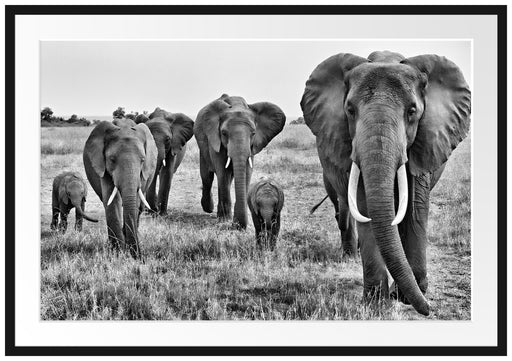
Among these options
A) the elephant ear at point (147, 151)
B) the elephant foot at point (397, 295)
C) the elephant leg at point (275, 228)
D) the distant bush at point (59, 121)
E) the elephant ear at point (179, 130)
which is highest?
the elephant ear at point (179, 130)

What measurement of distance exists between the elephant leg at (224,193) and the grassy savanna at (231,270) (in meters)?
0.40

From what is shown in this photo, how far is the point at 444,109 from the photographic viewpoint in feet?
21.9

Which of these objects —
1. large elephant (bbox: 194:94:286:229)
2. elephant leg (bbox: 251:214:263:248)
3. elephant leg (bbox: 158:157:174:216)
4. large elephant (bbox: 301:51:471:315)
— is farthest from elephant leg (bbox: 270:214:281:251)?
elephant leg (bbox: 158:157:174:216)

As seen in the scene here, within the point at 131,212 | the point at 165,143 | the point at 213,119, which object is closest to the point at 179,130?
the point at 165,143

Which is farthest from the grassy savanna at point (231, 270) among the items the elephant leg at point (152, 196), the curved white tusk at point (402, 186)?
the elephant leg at point (152, 196)

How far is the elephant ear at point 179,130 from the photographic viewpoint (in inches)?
510

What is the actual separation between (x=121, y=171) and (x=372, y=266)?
3090mm

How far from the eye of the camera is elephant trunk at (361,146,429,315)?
6.08 metres

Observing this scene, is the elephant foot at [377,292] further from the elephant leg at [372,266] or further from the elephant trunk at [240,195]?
the elephant trunk at [240,195]

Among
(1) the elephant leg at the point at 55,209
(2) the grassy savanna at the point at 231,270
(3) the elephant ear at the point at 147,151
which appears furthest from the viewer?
(1) the elephant leg at the point at 55,209

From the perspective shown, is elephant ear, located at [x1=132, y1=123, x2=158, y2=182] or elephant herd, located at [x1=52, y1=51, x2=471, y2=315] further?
elephant ear, located at [x1=132, y1=123, x2=158, y2=182]

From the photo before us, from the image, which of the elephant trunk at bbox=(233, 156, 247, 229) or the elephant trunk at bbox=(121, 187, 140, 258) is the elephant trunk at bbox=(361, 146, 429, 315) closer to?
the elephant trunk at bbox=(121, 187, 140, 258)

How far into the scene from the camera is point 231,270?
8.30m

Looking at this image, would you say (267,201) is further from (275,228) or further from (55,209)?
(55,209)
